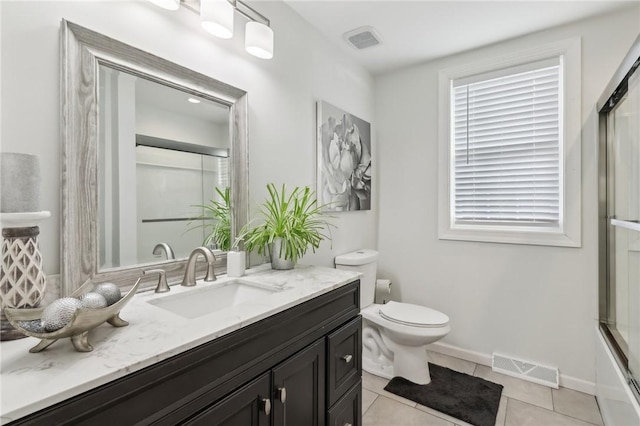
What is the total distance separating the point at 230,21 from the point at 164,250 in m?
1.03

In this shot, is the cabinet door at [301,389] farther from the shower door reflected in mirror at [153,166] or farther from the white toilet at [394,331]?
the white toilet at [394,331]

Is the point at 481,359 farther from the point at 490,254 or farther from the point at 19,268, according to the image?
the point at 19,268

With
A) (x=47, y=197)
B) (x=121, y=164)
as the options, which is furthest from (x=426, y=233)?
(x=47, y=197)

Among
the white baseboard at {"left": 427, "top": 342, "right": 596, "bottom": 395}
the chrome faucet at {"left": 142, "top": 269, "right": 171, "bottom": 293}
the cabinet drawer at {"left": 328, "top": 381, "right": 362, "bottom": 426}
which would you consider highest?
the chrome faucet at {"left": 142, "top": 269, "right": 171, "bottom": 293}

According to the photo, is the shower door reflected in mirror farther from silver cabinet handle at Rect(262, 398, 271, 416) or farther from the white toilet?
the white toilet

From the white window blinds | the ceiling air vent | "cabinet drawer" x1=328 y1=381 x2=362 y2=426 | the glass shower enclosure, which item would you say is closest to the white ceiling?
the ceiling air vent

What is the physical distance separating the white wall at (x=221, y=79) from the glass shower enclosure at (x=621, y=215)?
Result: 63.4 inches

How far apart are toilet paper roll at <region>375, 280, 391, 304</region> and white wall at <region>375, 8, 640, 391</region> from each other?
0.79 feet

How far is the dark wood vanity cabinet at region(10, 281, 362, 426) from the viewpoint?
661 mm

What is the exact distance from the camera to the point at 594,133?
2062 mm

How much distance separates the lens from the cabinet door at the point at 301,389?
1052 mm

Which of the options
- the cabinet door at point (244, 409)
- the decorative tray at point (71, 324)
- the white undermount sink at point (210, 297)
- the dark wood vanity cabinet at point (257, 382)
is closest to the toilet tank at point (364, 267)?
the dark wood vanity cabinet at point (257, 382)

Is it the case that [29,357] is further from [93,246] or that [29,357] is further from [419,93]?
[419,93]

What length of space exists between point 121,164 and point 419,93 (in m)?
2.40
